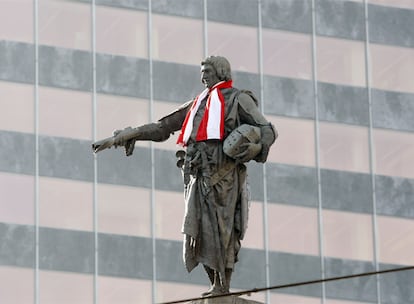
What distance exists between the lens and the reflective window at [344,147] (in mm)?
82438

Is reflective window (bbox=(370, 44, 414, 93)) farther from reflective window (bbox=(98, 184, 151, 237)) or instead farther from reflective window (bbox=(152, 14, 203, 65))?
reflective window (bbox=(98, 184, 151, 237))

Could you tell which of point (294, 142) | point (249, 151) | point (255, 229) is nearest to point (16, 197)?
point (255, 229)

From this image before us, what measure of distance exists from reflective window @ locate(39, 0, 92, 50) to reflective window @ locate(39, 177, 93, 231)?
4610 millimetres

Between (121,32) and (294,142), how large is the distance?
293 inches

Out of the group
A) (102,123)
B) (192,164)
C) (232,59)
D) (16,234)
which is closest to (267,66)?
(232,59)

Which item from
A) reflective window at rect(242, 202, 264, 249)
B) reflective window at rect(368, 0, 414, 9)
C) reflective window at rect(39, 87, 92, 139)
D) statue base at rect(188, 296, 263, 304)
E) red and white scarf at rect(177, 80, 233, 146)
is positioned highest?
reflective window at rect(368, 0, 414, 9)

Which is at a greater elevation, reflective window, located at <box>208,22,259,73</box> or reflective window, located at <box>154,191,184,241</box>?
reflective window, located at <box>208,22,259,73</box>

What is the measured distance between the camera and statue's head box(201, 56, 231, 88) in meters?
31.4

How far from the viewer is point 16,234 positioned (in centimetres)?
7406

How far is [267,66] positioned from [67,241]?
10.8 meters

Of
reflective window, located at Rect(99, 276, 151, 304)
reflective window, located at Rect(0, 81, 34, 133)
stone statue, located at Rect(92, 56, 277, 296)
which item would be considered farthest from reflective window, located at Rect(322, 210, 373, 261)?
stone statue, located at Rect(92, 56, 277, 296)

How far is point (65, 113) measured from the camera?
77.2 metres

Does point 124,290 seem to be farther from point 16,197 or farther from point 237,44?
point 237,44

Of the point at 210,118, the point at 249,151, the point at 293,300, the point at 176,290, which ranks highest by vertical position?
the point at 293,300
